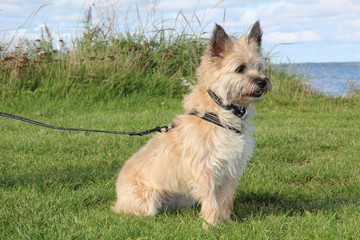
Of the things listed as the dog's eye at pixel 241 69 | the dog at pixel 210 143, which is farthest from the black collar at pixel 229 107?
the dog's eye at pixel 241 69

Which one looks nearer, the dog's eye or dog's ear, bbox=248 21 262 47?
the dog's eye

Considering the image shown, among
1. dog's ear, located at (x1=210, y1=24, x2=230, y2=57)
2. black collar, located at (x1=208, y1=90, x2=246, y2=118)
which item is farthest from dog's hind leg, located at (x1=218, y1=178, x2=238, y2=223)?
dog's ear, located at (x1=210, y1=24, x2=230, y2=57)

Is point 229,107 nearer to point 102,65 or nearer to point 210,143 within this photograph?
point 210,143

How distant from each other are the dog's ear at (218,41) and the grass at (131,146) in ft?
4.62

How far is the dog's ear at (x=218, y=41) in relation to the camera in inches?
147

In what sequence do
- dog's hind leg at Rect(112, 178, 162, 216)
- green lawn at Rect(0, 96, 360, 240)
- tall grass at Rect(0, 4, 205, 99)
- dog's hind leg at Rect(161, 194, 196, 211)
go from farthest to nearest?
tall grass at Rect(0, 4, 205, 99)
dog's hind leg at Rect(161, 194, 196, 211)
dog's hind leg at Rect(112, 178, 162, 216)
green lawn at Rect(0, 96, 360, 240)

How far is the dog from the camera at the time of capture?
368 centimetres

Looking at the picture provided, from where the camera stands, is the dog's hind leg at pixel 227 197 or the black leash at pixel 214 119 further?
the dog's hind leg at pixel 227 197

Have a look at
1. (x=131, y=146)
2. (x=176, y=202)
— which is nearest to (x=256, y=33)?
(x=176, y=202)

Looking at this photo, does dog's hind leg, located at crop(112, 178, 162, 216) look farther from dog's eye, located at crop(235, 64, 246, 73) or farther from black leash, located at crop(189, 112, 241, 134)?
dog's eye, located at crop(235, 64, 246, 73)

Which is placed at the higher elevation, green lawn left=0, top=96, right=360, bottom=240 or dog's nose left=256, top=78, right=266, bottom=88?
dog's nose left=256, top=78, right=266, bottom=88

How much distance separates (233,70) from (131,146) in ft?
9.98

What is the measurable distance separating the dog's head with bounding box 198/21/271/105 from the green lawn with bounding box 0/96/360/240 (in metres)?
1.04

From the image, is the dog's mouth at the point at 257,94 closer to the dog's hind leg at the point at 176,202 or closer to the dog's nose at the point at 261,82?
the dog's nose at the point at 261,82
